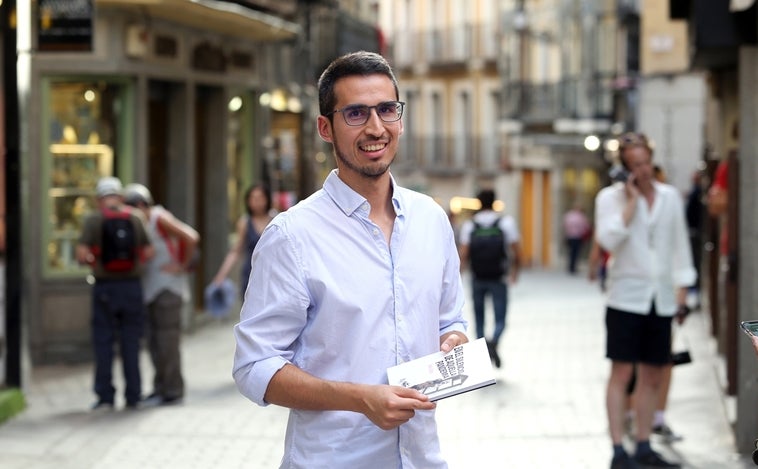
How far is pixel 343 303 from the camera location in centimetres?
423

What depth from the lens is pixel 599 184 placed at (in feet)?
156

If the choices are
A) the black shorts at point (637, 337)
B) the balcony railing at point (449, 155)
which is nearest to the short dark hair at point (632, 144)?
the black shorts at point (637, 337)

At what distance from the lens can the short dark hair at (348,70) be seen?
429 cm

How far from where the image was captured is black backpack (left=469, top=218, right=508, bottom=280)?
1483cm

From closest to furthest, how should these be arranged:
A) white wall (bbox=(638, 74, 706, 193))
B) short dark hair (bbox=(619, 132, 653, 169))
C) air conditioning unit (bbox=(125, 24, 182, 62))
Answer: short dark hair (bbox=(619, 132, 653, 169)), air conditioning unit (bbox=(125, 24, 182, 62)), white wall (bbox=(638, 74, 706, 193))

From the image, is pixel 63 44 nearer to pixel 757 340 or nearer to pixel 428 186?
pixel 757 340

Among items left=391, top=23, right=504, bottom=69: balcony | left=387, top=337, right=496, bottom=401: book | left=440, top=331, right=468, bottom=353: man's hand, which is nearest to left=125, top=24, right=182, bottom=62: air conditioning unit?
left=440, top=331, right=468, bottom=353: man's hand

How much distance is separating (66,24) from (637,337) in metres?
6.28

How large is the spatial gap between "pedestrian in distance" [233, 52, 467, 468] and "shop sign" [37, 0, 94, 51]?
9.68 m

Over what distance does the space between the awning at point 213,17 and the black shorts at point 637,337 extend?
8413mm

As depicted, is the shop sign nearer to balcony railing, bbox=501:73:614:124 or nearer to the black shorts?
the black shorts

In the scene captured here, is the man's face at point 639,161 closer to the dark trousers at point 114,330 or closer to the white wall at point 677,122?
the dark trousers at point 114,330

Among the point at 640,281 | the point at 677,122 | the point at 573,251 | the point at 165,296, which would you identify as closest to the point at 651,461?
the point at 640,281

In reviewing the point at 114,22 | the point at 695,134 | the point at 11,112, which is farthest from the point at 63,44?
the point at 695,134
